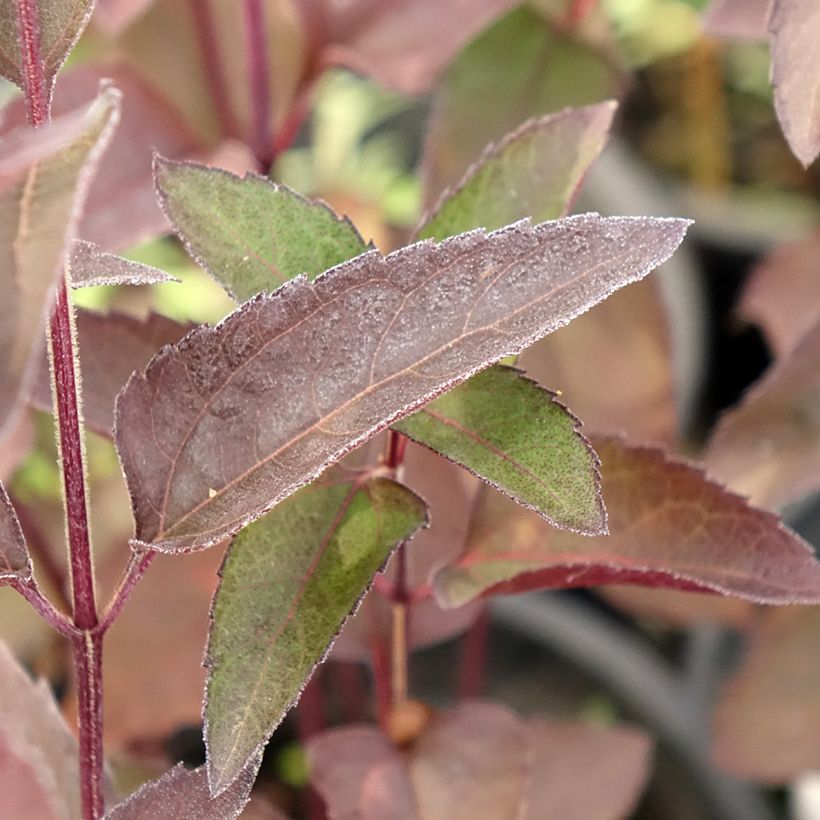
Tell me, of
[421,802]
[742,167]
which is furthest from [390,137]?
[421,802]

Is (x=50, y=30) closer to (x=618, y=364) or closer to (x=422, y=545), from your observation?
(x=422, y=545)

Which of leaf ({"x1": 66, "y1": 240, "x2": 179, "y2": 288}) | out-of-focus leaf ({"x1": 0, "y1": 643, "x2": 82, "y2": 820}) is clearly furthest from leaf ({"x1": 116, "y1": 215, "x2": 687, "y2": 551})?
out-of-focus leaf ({"x1": 0, "y1": 643, "x2": 82, "y2": 820})

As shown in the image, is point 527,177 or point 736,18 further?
point 736,18

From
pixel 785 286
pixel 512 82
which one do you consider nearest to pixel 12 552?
pixel 512 82

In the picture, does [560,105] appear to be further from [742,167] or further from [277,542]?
[742,167]

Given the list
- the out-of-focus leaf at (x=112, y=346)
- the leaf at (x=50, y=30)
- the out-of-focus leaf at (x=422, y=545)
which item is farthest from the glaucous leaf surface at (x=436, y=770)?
the leaf at (x=50, y=30)

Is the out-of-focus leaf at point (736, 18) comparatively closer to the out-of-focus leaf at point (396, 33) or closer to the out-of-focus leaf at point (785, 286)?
the out-of-focus leaf at point (396, 33)
